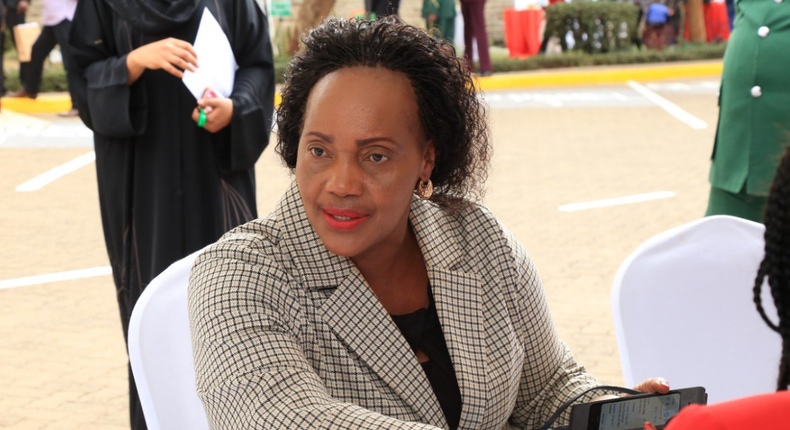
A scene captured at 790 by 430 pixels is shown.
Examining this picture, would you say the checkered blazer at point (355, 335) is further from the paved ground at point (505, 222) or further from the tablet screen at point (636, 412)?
the paved ground at point (505, 222)

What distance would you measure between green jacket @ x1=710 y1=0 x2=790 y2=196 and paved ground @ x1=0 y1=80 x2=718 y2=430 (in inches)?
54.3

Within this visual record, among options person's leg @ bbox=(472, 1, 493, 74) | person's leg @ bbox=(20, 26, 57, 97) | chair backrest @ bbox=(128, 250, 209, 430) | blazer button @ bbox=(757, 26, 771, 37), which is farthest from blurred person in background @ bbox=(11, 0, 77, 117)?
chair backrest @ bbox=(128, 250, 209, 430)

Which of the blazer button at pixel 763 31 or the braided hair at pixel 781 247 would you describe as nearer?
the braided hair at pixel 781 247

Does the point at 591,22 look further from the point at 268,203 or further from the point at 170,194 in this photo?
the point at 170,194

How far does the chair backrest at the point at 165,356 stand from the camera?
7.79 ft

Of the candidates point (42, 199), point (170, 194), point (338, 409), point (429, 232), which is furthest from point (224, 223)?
point (42, 199)

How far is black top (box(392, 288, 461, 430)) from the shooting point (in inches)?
89.7

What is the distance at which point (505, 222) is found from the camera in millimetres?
7914

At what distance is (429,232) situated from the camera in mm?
2439

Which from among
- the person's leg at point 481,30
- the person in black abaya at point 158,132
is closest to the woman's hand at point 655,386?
the person in black abaya at point 158,132

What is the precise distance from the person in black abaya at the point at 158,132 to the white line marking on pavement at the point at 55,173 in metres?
5.80

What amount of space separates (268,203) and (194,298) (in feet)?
20.9

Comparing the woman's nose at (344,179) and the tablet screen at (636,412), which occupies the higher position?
the woman's nose at (344,179)

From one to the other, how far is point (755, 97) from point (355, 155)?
2055mm
